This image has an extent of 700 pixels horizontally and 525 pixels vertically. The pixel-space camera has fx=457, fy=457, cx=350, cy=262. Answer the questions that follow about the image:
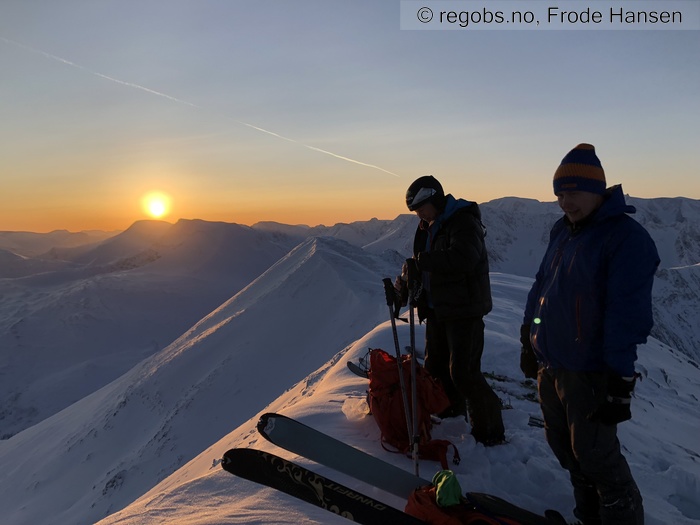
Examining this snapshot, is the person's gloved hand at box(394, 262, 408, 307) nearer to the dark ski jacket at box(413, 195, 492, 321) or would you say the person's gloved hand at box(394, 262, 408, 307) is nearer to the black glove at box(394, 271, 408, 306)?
the black glove at box(394, 271, 408, 306)

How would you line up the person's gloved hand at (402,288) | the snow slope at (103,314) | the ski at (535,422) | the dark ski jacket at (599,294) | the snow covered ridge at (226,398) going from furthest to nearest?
the snow slope at (103,314), the ski at (535,422), the person's gloved hand at (402,288), the snow covered ridge at (226,398), the dark ski jacket at (599,294)

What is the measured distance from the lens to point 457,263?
4.48 m

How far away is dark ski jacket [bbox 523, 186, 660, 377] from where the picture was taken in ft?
9.37

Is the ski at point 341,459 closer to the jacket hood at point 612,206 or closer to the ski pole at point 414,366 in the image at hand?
the ski pole at point 414,366

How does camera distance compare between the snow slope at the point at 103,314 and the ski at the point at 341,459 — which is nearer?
the ski at the point at 341,459

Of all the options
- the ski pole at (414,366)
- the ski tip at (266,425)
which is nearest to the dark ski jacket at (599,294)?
the ski pole at (414,366)

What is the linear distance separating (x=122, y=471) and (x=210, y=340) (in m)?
9.86

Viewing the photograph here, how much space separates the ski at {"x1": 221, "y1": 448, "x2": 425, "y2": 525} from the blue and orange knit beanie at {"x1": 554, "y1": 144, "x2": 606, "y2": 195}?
8.32 ft

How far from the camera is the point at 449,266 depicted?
448 centimetres

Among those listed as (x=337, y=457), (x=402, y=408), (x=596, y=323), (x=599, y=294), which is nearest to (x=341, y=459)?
(x=337, y=457)

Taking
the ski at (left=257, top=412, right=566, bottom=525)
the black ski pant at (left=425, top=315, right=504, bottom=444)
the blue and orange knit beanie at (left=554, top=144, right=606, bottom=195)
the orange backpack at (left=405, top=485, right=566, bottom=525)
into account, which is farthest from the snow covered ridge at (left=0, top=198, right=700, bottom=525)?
the blue and orange knit beanie at (left=554, top=144, right=606, bottom=195)

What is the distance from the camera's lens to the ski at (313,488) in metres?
3.09

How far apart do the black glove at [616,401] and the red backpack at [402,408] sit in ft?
6.46

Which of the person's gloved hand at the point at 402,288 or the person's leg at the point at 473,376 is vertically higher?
the person's gloved hand at the point at 402,288
